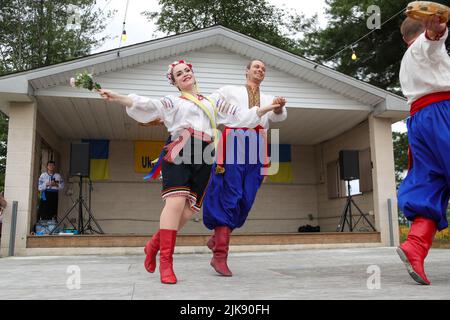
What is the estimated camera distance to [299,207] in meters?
11.9

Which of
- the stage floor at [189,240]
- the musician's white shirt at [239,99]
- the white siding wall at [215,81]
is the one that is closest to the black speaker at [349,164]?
the white siding wall at [215,81]

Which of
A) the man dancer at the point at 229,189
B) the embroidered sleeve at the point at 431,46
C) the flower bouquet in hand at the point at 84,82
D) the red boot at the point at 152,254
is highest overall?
the embroidered sleeve at the point at 431,46

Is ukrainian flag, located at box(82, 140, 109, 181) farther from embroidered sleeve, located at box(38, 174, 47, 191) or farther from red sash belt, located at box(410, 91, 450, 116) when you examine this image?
red sash belt, located at box(410, 91, 450, 116)

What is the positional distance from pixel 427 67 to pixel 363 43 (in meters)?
12.8

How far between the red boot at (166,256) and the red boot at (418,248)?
1.29 metres

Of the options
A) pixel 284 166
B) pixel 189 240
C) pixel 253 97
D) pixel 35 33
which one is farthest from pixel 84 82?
pixel 35 33

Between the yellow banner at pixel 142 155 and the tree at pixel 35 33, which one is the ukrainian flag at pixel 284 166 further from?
the tree at pixel 35 33

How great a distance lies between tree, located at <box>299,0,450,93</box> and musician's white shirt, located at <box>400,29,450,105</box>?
459 inches

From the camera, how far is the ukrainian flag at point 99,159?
10789mm

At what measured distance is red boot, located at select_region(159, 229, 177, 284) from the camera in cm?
255

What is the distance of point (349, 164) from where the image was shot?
27.7 ft

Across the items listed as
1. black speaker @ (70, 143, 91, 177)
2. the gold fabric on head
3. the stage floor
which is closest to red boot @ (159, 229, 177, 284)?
the gold fabric on head
